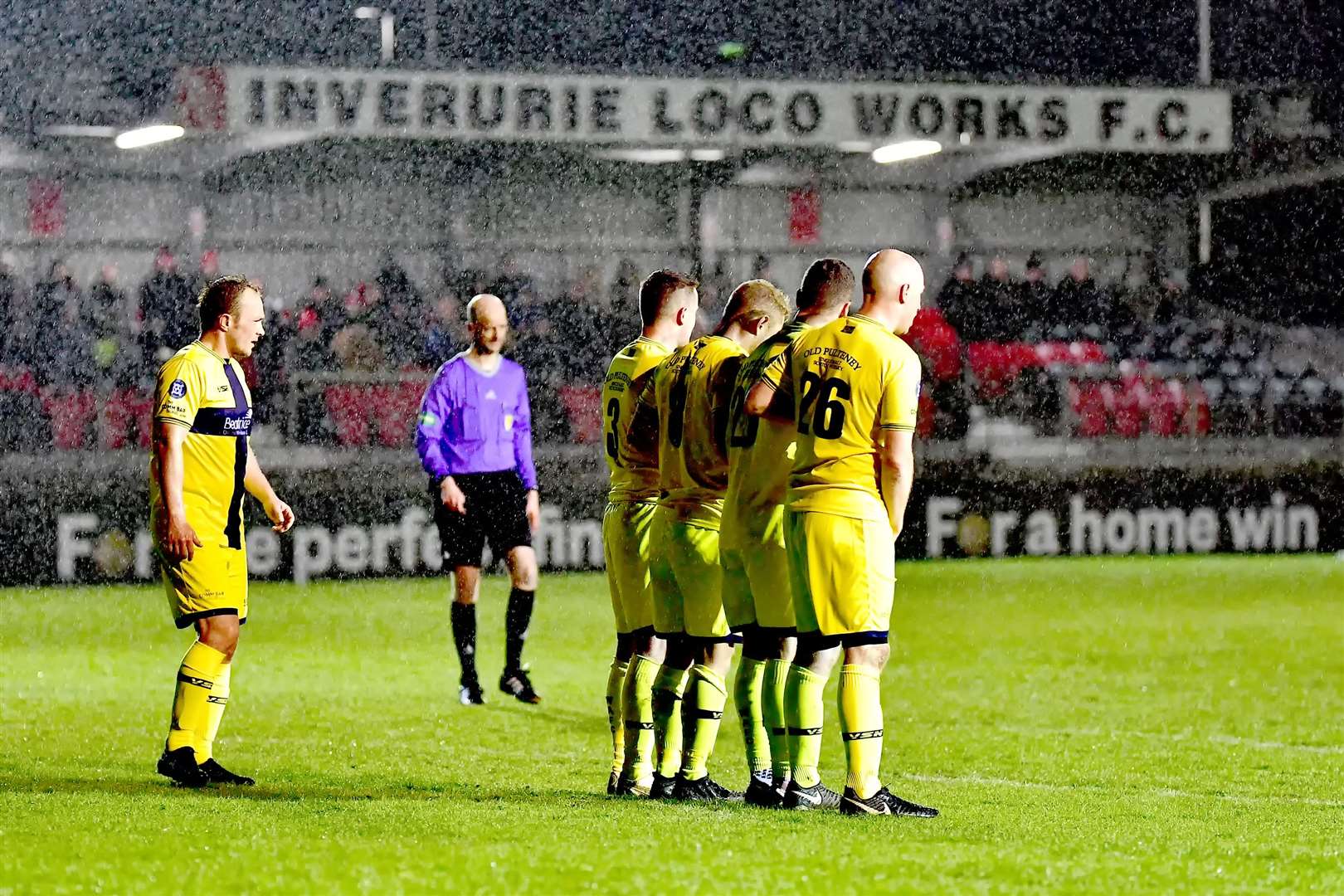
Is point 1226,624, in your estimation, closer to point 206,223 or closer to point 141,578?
point 141,578

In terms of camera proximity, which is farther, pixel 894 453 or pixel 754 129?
pixel 754 129

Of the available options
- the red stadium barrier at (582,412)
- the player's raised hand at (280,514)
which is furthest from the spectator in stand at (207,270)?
the player's raised hand at (280,514)

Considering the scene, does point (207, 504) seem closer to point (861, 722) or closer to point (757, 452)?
point (757, 452)

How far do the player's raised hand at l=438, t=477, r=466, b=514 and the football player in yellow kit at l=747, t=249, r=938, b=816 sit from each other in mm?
3790

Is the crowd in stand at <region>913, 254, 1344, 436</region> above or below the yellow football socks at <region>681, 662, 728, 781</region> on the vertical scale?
above

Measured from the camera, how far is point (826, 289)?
590cm

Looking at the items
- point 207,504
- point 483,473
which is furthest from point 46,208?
point 207,504

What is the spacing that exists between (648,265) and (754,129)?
3612 millimetres

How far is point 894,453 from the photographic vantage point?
552cm

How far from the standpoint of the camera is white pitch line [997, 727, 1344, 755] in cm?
792

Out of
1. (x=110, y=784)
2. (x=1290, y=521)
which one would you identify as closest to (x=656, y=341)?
(x=110, y=784)

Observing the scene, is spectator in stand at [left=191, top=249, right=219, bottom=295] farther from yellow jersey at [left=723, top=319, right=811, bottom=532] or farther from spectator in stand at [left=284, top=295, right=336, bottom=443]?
yellow jersey at [left=723, top=319, right=811, bottom=532]

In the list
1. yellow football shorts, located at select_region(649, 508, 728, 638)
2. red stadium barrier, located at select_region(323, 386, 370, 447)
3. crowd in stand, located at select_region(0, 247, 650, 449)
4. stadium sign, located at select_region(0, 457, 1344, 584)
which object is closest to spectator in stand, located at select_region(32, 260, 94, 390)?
crowd in stand, located at select_region(0, 247, 650, 449)

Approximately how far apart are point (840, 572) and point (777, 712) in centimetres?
51
